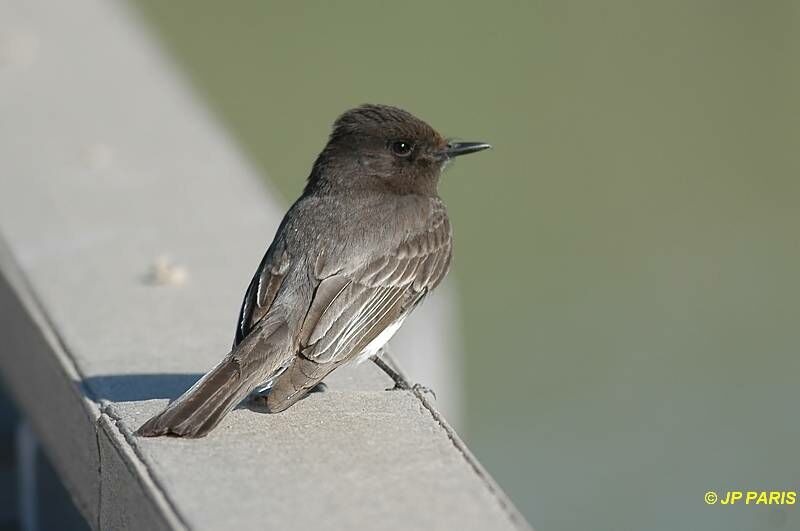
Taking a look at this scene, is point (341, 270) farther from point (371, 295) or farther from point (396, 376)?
point (396, 376)

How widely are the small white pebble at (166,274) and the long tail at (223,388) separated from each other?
3.58ft

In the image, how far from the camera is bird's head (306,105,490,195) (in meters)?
5.52

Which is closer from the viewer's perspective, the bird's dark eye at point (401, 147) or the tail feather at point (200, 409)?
the tail feather at point (200, 409)

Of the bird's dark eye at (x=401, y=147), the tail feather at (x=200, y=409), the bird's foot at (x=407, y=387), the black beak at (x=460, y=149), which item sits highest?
the bird's dark eye at (x=401, y=147)

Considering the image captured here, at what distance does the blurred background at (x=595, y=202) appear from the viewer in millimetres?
8711

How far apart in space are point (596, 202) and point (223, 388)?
745 cm

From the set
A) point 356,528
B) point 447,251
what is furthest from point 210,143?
point 356,528

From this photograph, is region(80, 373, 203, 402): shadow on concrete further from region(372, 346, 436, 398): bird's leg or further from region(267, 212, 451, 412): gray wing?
region(372, 346, 436, 398): bird's leg

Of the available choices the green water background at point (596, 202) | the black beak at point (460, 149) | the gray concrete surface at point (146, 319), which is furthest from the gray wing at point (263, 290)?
the green water background at point (596, 202)

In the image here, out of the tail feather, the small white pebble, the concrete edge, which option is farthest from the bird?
the small white pebble

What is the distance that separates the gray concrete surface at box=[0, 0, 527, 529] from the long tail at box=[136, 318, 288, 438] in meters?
0.05

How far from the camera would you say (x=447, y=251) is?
5531 mm

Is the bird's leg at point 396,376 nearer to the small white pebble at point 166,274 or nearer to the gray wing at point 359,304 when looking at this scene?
the gray wing at point 359,304

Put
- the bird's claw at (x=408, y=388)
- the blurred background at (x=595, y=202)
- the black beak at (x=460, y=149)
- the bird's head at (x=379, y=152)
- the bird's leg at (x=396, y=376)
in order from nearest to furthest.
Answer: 1. the bird's claw at (x=408, y=388)
2. the bird's leg at (x=396, y=376)
3. the bird's head at (x=379, y=152)
4. the black beak at (x=460, y=149)
5. the blurred background at (x=595, y=202)
